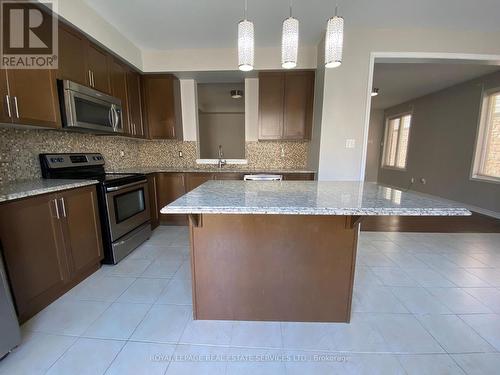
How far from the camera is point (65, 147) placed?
246cm

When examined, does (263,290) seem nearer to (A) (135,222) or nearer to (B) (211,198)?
(B) (211,198)

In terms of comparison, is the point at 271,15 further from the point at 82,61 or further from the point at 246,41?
the point at 82,61

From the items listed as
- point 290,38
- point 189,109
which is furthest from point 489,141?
point 189,109

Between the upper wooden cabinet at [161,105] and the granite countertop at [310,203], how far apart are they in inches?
96.5

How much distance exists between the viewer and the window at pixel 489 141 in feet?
13.3

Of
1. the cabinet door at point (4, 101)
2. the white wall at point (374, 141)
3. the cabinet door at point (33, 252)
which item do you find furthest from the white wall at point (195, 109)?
the white wall at point (374, 141)

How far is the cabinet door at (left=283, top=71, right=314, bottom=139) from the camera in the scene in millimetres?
3316

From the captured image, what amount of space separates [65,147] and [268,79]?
2.74m

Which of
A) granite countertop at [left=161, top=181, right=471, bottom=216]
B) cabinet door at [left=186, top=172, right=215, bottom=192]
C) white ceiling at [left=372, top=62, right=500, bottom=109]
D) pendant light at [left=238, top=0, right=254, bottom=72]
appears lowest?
cabinet door at [left=186, top=172, right=215, bottom=192]

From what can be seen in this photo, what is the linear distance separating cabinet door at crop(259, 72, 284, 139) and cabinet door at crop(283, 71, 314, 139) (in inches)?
3.5

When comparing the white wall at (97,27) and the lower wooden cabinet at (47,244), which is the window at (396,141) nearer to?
the white wall at (97,27)

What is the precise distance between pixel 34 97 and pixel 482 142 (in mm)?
6739

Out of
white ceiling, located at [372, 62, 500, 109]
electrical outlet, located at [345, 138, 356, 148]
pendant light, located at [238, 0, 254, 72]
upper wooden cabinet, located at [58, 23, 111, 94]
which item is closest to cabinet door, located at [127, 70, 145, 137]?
upper wooden cabinet, located at [58, 23, 111, 94]

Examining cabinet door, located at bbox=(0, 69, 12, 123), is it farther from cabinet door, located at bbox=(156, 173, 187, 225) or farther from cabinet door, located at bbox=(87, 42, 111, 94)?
cabinet door, located at bbox=(156, 173, 187, 225)
